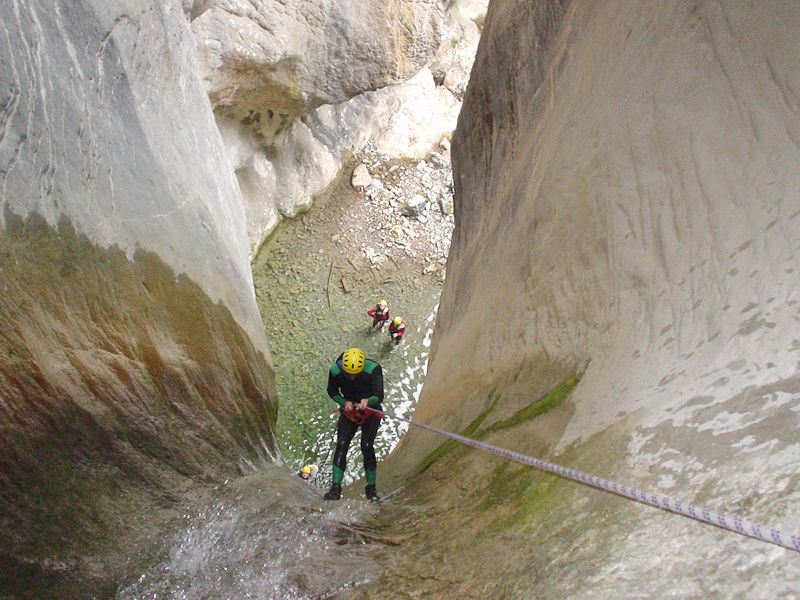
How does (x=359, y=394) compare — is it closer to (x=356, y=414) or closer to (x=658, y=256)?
(x=356, y=414)

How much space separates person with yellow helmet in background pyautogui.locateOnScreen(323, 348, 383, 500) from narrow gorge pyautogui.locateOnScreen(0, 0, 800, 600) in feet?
0.96

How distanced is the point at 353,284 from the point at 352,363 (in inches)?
152

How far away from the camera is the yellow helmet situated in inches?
138

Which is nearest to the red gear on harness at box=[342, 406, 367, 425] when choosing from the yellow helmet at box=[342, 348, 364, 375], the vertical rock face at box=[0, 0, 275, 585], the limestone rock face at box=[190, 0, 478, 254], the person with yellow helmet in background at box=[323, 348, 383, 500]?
the person with yellow helmet in background at box=[323, 348, 383, 500]

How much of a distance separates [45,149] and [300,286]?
469 cm

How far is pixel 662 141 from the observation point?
2.36 metres

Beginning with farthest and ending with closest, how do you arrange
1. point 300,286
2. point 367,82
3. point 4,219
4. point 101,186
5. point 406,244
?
point 406,244 → point 300,286 → point 367,82 → point 101,186 → point 4,219

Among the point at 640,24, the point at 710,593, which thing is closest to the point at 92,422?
the point at 710,593

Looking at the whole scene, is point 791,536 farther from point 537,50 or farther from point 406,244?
point 406,244

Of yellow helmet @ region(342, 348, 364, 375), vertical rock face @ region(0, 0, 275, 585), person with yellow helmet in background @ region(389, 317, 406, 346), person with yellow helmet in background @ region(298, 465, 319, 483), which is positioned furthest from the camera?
person with yellow helmet in background @ region(389, 317, 406, 346)

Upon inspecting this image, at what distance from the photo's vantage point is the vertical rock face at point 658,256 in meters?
1.52

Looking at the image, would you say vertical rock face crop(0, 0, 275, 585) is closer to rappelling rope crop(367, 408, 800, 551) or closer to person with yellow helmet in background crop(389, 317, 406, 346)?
rappelling rope crop(367, 408, 800, 551)

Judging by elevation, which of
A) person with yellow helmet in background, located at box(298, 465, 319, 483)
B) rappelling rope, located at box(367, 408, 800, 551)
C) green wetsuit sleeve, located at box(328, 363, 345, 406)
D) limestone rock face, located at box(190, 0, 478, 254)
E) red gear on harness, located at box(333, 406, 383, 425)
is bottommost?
person with yellow helmet in background, located at box(298, 465, 319, 483)

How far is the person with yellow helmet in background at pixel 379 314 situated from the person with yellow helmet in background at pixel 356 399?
8.32 ft
